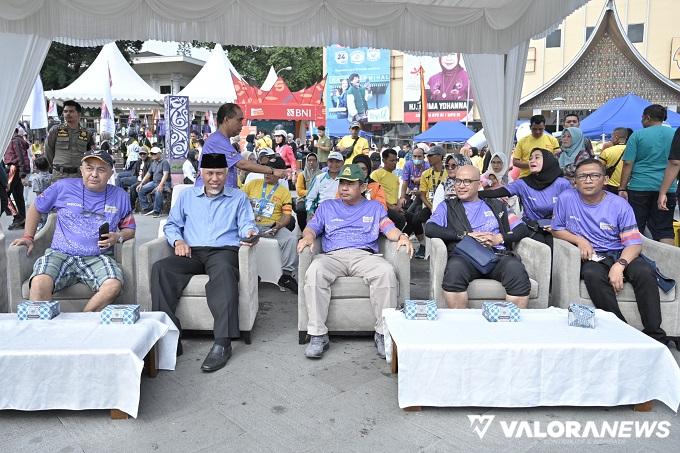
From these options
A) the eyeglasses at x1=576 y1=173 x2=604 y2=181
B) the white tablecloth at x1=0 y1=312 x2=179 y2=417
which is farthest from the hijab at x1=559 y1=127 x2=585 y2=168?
the white tablecloth at x1=0 y1=312 x2=179 y2=417

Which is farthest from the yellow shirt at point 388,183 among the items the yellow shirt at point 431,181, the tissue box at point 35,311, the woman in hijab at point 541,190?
the tissue box at point 35,311

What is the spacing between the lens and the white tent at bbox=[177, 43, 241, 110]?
16078 millimetres

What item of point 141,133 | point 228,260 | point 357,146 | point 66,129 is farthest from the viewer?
point 141,133

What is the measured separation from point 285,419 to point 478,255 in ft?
6.00

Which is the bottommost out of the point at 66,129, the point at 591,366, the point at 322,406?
the point at 322,406

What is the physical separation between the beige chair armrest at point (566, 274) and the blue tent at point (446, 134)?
43.0 ft

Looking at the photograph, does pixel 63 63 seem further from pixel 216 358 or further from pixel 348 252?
pixel 216 358

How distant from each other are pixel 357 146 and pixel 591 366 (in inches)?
322

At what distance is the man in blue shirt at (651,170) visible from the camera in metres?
5.52

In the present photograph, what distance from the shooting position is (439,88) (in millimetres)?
30797

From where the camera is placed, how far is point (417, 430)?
2.67m

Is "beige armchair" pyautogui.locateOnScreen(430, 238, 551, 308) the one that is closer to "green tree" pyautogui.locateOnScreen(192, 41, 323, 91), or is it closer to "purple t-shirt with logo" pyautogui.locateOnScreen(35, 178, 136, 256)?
"purple t-shirt with logo" pyautogui.locateOnScreen(35, 178, 136, 256)

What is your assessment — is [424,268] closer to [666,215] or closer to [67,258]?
[666,215]

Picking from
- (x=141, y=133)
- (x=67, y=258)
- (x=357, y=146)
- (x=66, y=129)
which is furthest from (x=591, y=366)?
(x=141, y=133)
